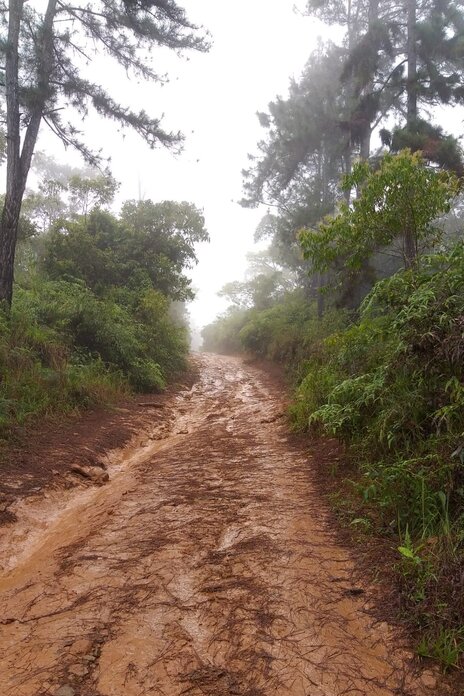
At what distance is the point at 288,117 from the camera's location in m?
16.7

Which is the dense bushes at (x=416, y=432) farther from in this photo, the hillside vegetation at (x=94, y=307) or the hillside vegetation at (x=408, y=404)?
the hillside vegetation at (x=94, y=307)

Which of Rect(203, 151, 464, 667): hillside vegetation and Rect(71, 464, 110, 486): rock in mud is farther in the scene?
Rect(71, 464, 110, 486): rock in mud

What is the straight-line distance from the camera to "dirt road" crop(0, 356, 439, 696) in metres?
1.96

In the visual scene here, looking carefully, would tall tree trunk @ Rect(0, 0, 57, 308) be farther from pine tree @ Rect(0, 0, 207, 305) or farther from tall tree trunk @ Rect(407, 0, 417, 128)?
tall tree trunk @ Rect(407, 0, 417, 128)

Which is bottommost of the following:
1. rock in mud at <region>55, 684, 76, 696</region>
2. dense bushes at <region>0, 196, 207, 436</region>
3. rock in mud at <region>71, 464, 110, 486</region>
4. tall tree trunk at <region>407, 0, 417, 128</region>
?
rock in mud at <region>55, 684, 76, 696</region>

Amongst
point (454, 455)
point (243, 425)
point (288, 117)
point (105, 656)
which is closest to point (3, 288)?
point (243, 425)

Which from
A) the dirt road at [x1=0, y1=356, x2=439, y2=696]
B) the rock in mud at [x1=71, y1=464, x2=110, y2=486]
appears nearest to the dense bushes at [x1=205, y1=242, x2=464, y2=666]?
the dirt road at [x1=0, y1=356, x2=439, y2=696]

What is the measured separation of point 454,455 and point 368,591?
45.6 inches

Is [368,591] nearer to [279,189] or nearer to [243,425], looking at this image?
[243,425]

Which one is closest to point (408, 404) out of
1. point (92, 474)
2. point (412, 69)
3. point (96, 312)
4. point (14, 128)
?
point (92, 474)

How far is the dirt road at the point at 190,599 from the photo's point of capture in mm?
1963

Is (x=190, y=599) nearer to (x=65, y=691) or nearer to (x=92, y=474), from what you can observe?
(x=65, y=691)

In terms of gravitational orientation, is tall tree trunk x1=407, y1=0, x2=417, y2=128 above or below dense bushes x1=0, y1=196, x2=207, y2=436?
above

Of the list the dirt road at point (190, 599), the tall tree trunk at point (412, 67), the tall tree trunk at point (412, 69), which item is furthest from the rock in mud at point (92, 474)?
the tall tree trunk at point (412, 69)
